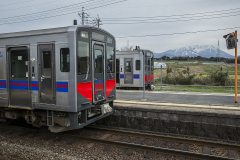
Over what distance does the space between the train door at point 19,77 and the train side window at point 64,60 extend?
145 cm

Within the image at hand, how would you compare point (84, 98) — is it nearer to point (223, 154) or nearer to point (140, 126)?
point (140, 126)

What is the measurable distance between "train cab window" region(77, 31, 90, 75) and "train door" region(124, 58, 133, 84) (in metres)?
10.3

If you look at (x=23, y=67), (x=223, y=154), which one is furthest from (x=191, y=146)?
(x=23, y=67)

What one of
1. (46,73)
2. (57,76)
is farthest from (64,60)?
(46,73)

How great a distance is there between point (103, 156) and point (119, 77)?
11.5 meters

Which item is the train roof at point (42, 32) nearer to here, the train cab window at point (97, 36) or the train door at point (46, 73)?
the train cab window at point (97, 36)

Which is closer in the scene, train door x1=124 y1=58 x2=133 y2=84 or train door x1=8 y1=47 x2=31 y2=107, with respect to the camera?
train door x1=8 y1=47 x2=31 y2=107

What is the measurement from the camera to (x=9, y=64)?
790cm

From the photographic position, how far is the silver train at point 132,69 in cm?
1694

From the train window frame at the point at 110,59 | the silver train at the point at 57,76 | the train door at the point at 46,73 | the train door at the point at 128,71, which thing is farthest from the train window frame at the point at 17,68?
the train door at the point at 128,71

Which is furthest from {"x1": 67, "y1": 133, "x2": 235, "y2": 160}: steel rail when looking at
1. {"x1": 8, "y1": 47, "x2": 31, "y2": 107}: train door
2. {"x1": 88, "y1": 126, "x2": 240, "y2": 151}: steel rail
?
{"x1": 8, "y1": 47, "x2": 31, "y2": 107}: train door

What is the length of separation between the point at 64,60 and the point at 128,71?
1097cm

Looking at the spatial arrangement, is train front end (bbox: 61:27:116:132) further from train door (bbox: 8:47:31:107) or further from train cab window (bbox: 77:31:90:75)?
train door (bbox: 8:47:31:107)

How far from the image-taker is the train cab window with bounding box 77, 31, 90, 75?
265 inches
